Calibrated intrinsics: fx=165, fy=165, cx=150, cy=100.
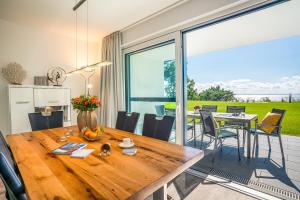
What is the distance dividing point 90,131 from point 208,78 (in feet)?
16.5

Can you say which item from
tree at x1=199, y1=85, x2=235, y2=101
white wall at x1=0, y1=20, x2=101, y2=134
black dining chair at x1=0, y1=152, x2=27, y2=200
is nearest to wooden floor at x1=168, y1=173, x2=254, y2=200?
black dining chair at x1=0, y1=152, x2=27, y2=200

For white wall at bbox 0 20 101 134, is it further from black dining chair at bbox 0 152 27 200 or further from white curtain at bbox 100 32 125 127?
black dining chair at bbox 0 152 27 200

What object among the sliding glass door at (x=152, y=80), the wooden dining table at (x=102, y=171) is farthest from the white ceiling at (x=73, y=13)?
the wooden dining table at (x=102, y=171)

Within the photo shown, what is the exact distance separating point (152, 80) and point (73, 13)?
1.86 metres

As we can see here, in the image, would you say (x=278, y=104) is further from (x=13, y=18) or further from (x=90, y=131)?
(x=13, y=18)

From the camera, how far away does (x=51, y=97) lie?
332cm

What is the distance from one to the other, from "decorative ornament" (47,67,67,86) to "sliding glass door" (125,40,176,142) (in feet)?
4.96

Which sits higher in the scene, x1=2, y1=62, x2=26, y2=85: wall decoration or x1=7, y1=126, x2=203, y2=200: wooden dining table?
x1=2, y1=62, x2=26, y2=85: wall decoration

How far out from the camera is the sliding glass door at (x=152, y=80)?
3.07 meters

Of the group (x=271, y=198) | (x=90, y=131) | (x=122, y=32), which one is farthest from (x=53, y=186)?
(x=122, y=32)

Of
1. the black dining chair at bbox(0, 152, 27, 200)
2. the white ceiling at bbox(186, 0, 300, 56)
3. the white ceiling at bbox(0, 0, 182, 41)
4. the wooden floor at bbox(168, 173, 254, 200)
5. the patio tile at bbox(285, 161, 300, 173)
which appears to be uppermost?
the white ceiling at bbox(0, 0, 182, 41)

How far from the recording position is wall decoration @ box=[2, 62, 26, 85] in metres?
2.98

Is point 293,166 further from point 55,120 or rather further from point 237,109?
point 55,120

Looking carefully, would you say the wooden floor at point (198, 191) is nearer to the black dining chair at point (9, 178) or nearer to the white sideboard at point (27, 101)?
the black dining chair at point (9, 178)
